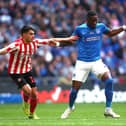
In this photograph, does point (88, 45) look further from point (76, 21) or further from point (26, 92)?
point (76, 21)

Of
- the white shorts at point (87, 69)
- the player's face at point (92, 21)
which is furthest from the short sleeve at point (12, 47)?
the player's face at point (92, 21)

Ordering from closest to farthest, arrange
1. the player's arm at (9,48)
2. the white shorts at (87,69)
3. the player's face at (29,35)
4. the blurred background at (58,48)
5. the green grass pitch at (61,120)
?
the green grass pitch at (61,120)
the player's arm at (9,48)
the white shorts at (87,69)
the player's face at (29,35)
the blurred background at (58,48)

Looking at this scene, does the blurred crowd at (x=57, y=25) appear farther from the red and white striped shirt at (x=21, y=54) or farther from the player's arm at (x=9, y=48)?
the player's arm at (x=9, y=48)

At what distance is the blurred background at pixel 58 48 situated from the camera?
81.1 ft

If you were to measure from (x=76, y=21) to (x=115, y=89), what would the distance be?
16.6 feet

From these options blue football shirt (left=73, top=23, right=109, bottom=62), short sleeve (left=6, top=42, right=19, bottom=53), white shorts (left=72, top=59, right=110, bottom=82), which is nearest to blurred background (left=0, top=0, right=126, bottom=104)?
short sleeve (left=6, top=42, right=19, bottom=53)

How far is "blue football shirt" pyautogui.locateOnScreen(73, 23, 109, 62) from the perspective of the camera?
14.3 m

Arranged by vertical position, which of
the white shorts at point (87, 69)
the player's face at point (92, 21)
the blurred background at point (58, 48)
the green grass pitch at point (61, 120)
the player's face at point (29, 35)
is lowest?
the blurred background at point (58, 48)

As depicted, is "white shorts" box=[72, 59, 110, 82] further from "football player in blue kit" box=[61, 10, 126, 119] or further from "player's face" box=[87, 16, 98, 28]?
"player's face" box=[87, 16, 98, 28]

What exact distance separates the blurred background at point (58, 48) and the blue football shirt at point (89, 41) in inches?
399

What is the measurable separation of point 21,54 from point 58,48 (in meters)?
11.6

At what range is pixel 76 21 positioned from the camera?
2867cm

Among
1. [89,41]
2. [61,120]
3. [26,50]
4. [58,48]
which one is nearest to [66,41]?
[89,41]

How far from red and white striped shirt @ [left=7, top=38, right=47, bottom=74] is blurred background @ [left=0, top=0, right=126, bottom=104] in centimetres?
908
